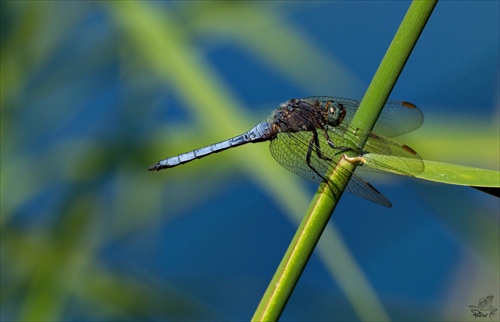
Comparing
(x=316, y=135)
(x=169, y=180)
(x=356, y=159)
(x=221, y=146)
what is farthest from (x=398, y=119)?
(x=169, y=180)

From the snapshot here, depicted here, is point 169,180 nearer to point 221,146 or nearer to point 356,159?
point 221,146

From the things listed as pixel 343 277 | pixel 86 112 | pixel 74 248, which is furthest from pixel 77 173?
pixel 343 277

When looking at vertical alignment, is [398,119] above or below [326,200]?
above

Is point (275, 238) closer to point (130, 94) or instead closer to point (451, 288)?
point (451, 288)

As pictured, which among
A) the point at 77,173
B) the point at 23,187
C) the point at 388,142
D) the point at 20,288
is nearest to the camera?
the point at 388,142

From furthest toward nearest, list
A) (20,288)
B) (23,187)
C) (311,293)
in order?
(311,293), (23,187), (20,288)

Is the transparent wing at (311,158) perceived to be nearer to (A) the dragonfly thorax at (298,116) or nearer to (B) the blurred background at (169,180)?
(A) the dragonfly thorax at (298,116)

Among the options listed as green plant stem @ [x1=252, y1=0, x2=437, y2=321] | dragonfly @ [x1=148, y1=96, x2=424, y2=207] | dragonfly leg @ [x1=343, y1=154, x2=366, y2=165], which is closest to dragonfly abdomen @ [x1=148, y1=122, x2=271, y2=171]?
dragonfly @ [x1=148, y1=96, x2=424, y2=207]
